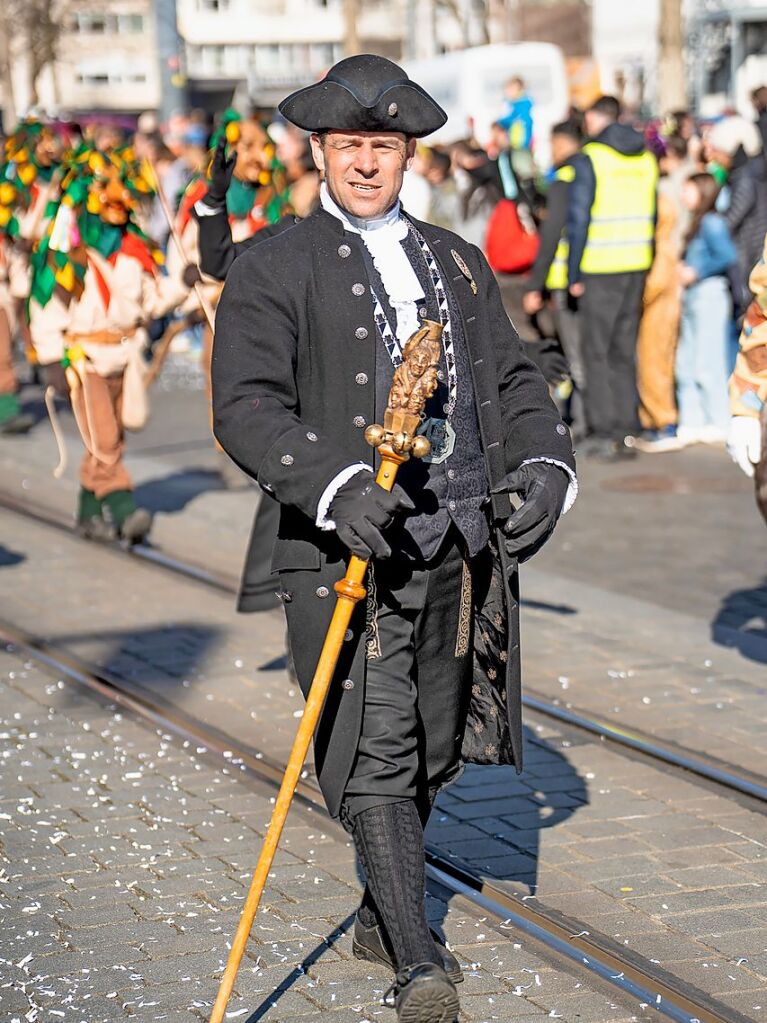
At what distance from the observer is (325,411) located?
12.9 feet

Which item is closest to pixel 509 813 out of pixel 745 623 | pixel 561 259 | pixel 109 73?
pixel 745 623

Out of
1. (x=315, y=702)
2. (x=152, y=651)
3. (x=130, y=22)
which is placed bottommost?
(x=152, y=651)

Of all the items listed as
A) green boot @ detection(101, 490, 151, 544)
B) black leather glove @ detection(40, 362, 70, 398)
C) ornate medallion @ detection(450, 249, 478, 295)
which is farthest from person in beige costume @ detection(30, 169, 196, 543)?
ornate medallion @ detection(450, 249, 478, 295)

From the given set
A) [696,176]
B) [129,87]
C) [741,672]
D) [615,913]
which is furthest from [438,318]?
[129,87]

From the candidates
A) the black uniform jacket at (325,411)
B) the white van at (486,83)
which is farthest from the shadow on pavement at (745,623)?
the white van at (486,83)

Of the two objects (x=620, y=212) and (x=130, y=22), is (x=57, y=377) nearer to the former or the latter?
(x=620, y=212)

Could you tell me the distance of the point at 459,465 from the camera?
400cm

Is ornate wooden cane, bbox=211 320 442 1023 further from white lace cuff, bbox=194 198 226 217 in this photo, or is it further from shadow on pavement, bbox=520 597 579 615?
shadow on pavement, bbox=520 597 579 615

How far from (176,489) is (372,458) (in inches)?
295

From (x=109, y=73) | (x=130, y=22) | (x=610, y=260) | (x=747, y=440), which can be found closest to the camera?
(x=747, y=440)

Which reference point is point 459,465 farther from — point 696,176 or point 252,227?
point 696,176

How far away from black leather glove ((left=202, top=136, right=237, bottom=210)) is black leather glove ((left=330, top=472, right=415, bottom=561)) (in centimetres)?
366

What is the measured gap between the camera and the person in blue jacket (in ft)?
41.3

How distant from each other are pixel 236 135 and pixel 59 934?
205 inches
